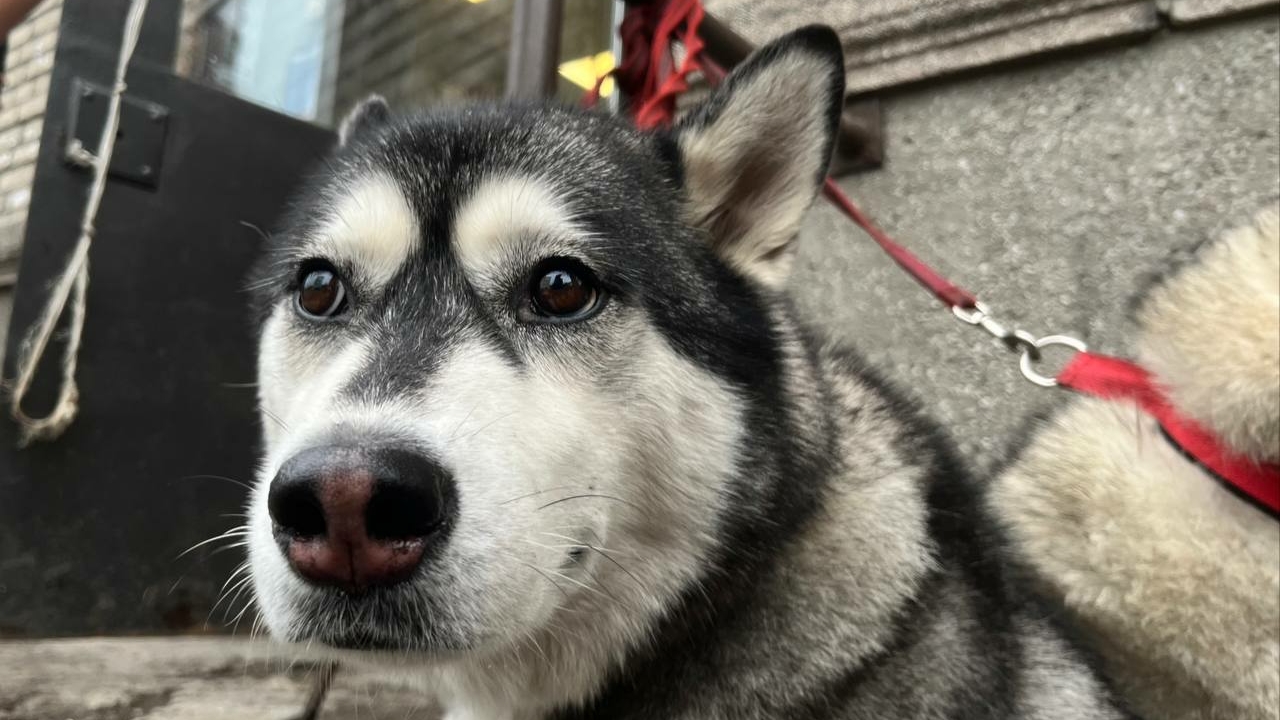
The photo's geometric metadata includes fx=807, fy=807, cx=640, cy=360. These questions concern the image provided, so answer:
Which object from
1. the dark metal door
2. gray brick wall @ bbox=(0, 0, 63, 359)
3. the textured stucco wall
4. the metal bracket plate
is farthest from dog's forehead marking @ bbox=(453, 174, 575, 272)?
gray brick wall @ bbox=(0, 0, 63, 359)

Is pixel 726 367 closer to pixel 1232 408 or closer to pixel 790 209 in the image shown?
pixel 790 209

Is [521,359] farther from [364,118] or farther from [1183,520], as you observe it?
[1183,520]

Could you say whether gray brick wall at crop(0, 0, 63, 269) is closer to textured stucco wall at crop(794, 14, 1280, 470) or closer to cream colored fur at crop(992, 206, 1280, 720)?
textured stucco wall at crop(794, 14, 1280, 470)

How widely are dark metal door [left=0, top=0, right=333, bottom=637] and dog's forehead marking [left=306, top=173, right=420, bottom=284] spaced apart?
2.64 meters

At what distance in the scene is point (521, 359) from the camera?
5.47ft

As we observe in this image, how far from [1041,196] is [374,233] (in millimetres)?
3123

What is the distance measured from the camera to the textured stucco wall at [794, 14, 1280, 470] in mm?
3348

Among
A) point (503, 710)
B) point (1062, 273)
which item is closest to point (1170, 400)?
point (503, 710)

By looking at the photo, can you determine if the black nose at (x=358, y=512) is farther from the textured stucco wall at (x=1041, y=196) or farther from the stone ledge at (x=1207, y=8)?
the stone ledge at (x=1207, y=8)

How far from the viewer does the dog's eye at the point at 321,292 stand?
→ 186 centimetres

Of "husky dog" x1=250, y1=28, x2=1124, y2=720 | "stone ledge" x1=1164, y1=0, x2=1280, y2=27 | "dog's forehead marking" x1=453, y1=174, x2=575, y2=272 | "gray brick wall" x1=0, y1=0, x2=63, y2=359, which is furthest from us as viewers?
"gray brick wall" x1=0, y1=0, x2=63, y2=359

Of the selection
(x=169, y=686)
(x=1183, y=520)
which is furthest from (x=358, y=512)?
(x=169, y=686)

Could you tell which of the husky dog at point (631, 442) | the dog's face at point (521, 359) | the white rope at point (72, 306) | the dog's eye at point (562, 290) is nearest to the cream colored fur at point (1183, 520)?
the husky dog at point (631, 442)

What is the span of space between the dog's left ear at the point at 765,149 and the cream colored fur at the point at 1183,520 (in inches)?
31.9
